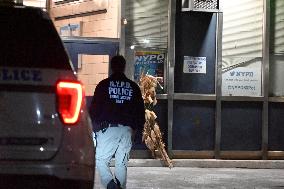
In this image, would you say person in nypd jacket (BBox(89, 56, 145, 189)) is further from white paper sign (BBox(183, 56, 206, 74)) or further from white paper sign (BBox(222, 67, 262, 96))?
white paper sign (BBox(222, 67, 262, 96))

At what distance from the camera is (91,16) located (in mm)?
11555

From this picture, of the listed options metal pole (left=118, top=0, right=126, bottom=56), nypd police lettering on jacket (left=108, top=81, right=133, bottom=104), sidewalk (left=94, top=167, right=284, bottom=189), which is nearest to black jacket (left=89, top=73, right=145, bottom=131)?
nypd police lettering on jacket (left=108, top=81, right=133, bottom=104)

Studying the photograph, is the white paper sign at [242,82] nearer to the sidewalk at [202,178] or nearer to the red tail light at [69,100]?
the sidewalk at [202,178]

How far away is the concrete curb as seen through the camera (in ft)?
35.2

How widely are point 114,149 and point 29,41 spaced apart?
9.25ft

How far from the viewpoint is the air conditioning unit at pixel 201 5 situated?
1096 centimetres

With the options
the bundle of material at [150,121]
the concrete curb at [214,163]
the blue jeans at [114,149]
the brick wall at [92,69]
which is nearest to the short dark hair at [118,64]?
the blue jeans at [114,149]

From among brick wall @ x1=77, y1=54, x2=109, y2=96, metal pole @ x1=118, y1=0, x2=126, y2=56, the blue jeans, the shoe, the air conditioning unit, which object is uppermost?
the air conditioning unit

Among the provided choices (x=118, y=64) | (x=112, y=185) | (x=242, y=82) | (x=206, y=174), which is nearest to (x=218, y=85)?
(x=242, y=82)

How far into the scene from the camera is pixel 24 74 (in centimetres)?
405

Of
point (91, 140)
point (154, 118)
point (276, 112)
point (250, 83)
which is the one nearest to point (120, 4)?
point (154, 118)

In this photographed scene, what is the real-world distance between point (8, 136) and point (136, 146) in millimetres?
7138

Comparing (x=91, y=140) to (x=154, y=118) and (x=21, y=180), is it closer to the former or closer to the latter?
(x=21, y=180)

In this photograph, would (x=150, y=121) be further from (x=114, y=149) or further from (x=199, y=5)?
(x=114, y=149)
